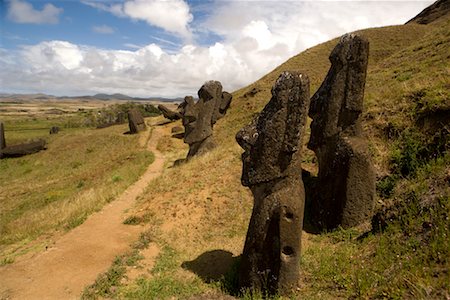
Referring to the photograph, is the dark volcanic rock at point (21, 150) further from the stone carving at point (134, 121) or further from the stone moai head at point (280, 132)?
the stone moai head at point (280, 132)

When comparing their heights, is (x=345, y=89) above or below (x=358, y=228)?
above

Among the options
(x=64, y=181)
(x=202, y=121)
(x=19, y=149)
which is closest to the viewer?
(x=202, y=121)

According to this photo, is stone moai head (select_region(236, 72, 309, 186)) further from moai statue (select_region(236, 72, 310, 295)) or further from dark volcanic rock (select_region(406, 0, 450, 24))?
dark volcanic rock (select_region(406, 0, 450, 24))

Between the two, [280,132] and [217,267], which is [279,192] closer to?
[280,132]

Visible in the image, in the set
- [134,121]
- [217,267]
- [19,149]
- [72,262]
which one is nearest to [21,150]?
[19,149]

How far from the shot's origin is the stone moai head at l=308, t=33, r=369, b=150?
9.60 m

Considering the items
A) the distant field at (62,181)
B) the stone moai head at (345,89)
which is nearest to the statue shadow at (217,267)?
the stone moai head at (345,89)

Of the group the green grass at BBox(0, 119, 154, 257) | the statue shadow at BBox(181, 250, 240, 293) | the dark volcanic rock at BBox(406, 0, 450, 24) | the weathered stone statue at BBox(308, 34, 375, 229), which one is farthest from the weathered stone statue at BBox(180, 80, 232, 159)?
the dark volcanic rock at BBox(406, 0, 450, 24)

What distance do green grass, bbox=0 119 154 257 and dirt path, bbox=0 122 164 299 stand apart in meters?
1.12

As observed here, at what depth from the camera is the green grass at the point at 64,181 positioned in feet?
45.6

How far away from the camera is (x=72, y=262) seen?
9297 millimetres

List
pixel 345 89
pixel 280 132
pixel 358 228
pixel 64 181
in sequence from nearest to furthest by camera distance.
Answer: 1. pixel 280 132
2. pixel 358 228
3. pixel 345 89
4. pixel 64 181

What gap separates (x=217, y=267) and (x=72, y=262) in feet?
12.9

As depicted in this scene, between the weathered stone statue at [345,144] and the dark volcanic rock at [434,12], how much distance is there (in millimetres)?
44495
